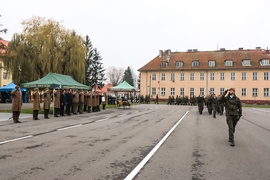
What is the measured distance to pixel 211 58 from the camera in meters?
65.0

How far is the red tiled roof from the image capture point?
2415 inches

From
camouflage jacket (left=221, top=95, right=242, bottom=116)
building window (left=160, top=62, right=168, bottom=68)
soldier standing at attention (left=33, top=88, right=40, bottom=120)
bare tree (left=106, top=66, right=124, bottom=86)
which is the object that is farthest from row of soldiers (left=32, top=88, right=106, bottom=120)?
bare tree (left=106, top=66, right=124, bottom=86)

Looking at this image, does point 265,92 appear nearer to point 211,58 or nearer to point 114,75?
point 211,58

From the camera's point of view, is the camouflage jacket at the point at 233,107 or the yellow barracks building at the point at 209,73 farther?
the yellow barracks building at the point at 209,73

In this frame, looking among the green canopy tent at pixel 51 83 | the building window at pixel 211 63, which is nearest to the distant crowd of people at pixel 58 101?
the green canopy tent at pixel 51 83

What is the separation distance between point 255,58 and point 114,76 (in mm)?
60980

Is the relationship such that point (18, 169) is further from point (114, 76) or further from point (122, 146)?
point (114, 76)

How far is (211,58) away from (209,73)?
415cm

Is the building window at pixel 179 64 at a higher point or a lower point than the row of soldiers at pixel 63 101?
higher

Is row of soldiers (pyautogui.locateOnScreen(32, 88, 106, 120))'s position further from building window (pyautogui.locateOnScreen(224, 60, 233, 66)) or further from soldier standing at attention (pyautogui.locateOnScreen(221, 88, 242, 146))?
building window (pyautogui.locateOnScreen(224, 60, 233, 66))

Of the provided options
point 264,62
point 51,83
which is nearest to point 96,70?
point 264,62

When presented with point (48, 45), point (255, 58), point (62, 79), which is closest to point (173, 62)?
point (255, 58)

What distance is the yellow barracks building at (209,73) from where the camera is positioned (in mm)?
59938

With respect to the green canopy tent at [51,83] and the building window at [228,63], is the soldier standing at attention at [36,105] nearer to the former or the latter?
the green canopy tent at [51,83]
